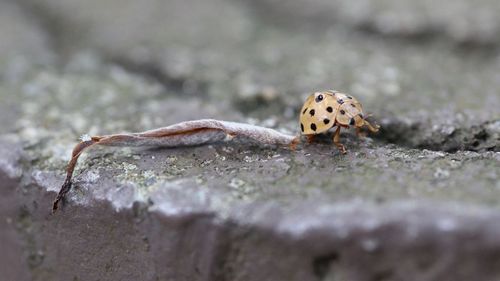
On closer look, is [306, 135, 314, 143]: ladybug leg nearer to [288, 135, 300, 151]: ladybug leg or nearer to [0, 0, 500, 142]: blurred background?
[288, 135, 300, 151]: ladybug leg

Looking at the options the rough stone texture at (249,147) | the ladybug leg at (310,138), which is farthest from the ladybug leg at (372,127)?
the ladybug leg at (310,138)

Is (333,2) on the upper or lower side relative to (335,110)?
upper

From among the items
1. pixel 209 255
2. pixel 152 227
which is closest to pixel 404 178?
pixel 209 255

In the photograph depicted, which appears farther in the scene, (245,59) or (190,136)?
(245,59)

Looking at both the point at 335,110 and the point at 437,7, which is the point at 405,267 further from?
the point at 437,7

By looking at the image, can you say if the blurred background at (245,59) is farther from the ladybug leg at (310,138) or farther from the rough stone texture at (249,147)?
the ladybug leg at (310,138)

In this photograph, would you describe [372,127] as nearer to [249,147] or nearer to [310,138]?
[310,138]

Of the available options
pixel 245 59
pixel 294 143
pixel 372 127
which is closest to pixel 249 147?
pixel 294 143
